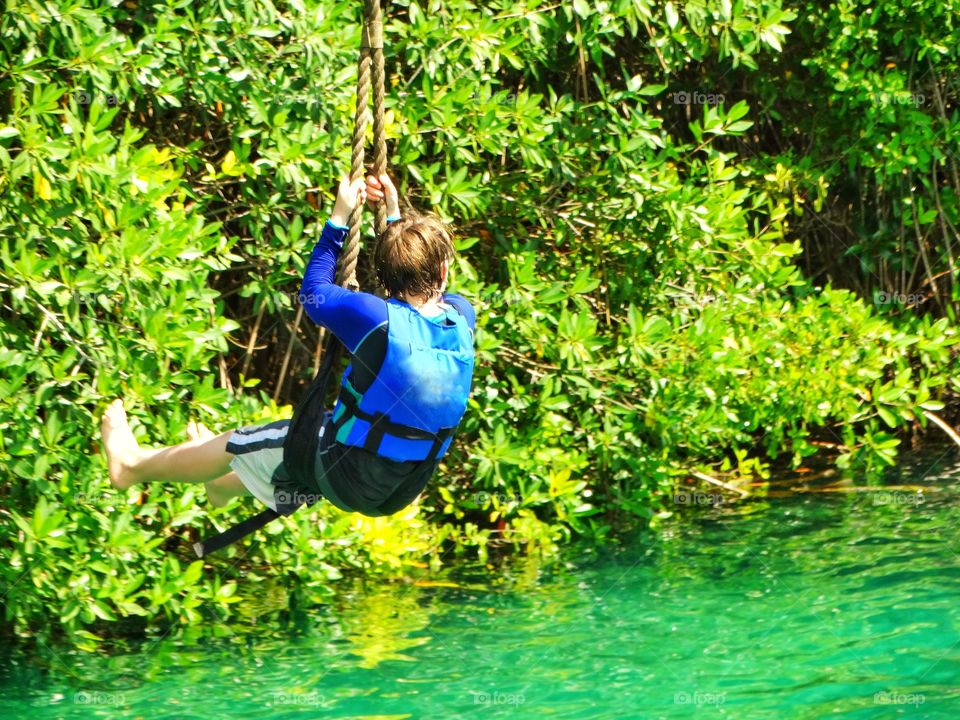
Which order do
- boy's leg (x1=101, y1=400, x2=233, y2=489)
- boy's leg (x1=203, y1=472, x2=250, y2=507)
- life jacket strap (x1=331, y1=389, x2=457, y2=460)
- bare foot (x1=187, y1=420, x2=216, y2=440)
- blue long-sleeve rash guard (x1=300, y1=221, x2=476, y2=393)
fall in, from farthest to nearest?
bare foot (x1=187, y1=420, x2=216, y2=440)
boy's leg (x1=203, y1=472, x2=250, y2=507)
boy's leg (x1=101, y1=400, x2=233, y2=489)
life jacket strap (x1=331, y1=389, x2=457, y2=460)
blue long-sleeve rash guard (x1=300, y1=221, x2=476, y2=393)

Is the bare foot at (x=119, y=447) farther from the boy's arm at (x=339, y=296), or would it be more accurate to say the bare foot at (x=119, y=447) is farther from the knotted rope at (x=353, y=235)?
the boy's arm at (x=339, y=296)

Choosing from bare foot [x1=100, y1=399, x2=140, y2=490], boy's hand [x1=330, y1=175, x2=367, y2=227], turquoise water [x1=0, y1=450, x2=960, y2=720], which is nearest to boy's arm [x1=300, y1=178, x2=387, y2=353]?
boy's hand [x1=330, y1=175, x2=367, y2=227]

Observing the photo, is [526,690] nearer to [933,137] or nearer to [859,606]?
[859,606]

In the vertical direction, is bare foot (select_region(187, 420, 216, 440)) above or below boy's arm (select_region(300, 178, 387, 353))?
below

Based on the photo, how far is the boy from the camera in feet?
14.7

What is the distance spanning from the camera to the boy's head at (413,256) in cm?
452

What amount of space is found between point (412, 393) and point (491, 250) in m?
3.53

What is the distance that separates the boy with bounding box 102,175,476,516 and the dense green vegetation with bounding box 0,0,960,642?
121 centimetres

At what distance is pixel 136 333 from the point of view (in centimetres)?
578

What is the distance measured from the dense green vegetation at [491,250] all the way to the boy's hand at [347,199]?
1.23 meters

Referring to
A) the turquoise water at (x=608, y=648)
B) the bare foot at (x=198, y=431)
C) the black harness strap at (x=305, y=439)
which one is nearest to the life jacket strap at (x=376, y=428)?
the black harness strap at (x=305, y=439)

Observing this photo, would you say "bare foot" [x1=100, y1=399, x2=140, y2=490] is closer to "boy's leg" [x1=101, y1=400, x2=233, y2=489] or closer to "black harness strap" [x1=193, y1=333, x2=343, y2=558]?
"boy's leg" [x1=101, y1=400, x2=233, y2=489]

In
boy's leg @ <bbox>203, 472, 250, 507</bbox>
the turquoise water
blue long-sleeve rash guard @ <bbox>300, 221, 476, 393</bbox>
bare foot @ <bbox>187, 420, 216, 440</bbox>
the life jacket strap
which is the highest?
blue long-sleeve rash guard @ <bbox>300, 221, 476, 393</bbox>

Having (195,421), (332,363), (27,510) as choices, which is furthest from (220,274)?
(332,363)
